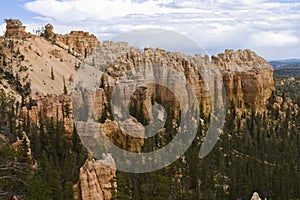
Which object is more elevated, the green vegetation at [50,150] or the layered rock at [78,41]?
the layered rock at [78,41]

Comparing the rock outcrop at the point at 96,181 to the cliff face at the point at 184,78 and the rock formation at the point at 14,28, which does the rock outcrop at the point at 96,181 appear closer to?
the cliff face at the point at 184,78

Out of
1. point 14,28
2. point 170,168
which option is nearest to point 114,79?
point 170,168

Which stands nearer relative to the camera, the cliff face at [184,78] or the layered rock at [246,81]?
the cliff face at [184,78]

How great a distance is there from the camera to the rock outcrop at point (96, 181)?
22109 mm

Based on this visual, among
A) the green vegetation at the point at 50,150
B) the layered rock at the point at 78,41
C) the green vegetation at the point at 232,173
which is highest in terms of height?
the layered rock at the point at 78,41

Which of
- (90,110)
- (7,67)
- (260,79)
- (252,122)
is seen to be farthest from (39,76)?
(260,79)

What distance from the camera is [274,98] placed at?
71250 millimetres

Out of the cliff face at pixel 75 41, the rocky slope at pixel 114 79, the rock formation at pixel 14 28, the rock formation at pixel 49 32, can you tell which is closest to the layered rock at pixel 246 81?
the rocky slope at pixel 114 79

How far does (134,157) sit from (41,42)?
4720cm

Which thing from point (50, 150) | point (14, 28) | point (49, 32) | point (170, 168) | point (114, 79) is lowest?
point (170, 168)

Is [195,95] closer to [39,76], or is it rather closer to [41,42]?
[39,76]

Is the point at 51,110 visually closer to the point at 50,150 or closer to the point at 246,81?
the point at 50,150

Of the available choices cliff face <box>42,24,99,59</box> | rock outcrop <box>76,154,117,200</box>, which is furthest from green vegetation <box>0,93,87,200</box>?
cliff face <box>42,24,99,59</box>

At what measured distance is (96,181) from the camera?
22.6 meters
